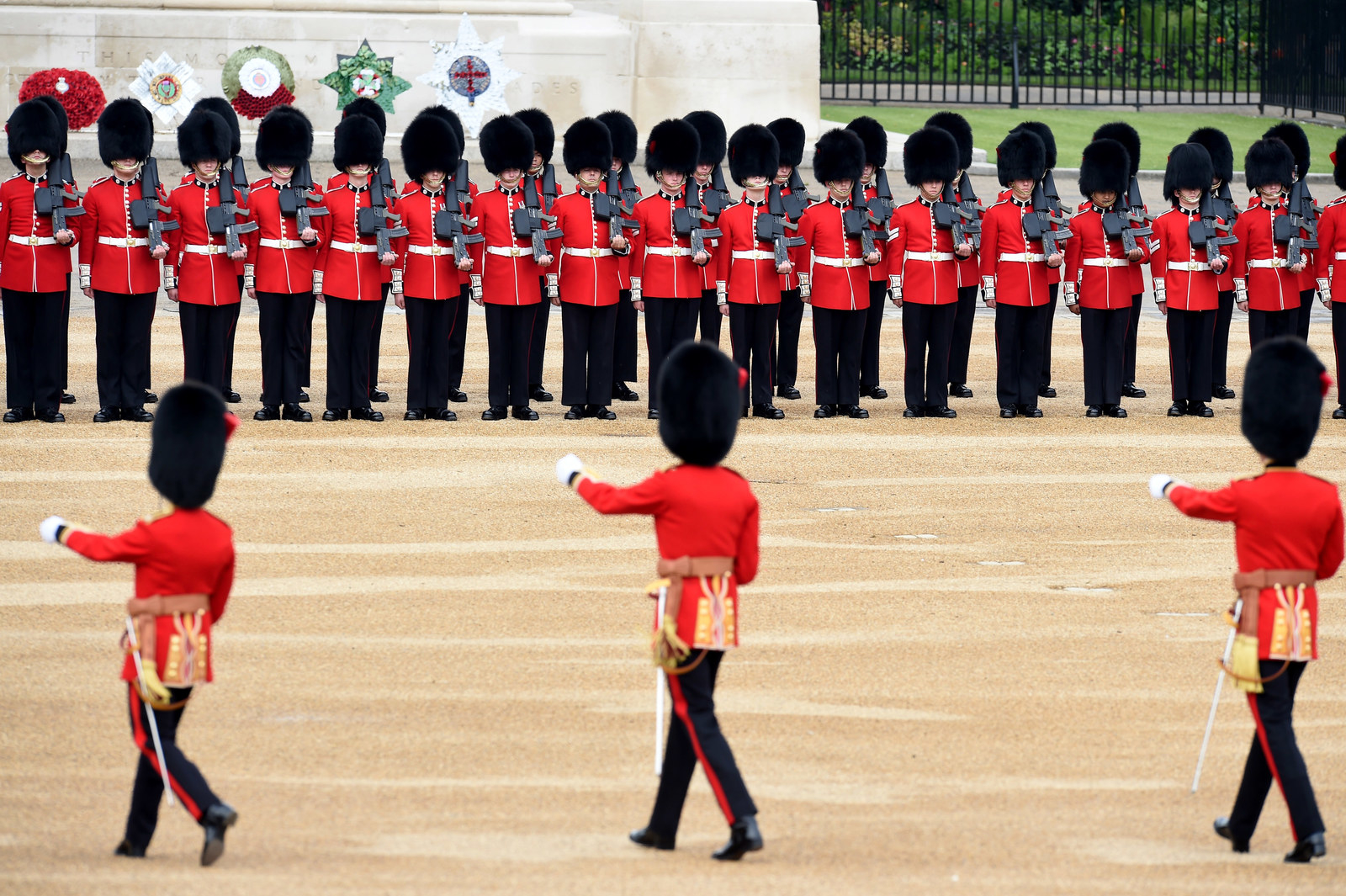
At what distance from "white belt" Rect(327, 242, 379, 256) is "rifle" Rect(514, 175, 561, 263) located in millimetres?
684

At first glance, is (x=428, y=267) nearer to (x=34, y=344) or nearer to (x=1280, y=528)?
(x=34, y=344)

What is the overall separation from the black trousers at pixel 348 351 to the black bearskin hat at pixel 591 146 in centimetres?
122

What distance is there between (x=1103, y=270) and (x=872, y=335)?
1.27m

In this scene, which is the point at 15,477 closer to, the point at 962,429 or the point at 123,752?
the point at 123,752

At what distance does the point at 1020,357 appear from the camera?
10.5 meters

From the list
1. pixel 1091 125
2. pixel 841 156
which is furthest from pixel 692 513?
pixel 1091 125

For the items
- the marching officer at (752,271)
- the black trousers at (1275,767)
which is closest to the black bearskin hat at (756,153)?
the marching officer at (752,271)

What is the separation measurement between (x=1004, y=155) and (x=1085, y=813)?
20.4 ft

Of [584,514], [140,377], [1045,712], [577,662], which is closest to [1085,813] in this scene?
[1045,712]

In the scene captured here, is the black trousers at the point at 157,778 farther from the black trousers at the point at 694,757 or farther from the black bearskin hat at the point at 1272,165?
the black bearskin hat at the point at 1272,165

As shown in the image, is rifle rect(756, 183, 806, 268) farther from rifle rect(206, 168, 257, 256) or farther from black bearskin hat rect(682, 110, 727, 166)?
rifle rect(206, 168, 257, 256)

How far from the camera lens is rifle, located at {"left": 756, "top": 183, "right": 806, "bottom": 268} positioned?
33.4 feet

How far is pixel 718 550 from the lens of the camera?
4734 mm

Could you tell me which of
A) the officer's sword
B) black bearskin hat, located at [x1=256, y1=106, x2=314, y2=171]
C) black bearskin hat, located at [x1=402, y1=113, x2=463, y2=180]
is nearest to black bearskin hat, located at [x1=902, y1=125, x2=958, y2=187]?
black bearskin hat, located at [x1=402, y1=113, x2=463, y2=180]
